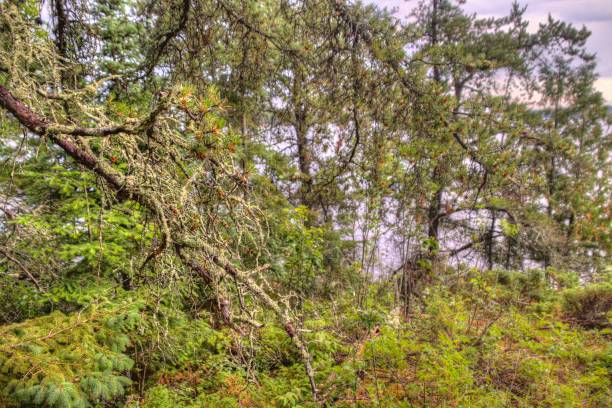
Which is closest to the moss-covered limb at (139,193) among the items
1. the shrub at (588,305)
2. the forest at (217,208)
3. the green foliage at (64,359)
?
the forest at (217,208)

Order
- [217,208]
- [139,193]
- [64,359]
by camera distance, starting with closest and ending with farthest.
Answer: [139,193] → [217,208] → [64,359]

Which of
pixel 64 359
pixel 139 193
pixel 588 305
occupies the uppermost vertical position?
pixel 588 305

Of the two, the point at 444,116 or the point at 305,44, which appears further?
the point at 305,44

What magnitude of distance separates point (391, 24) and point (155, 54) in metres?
2.18

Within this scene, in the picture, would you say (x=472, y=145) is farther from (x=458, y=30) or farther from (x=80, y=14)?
(x=458, y=30)

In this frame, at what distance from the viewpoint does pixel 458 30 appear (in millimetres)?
9719

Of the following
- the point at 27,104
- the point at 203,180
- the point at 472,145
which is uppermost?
the point at 472,145

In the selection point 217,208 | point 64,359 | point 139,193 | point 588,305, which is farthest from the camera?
point 588,305

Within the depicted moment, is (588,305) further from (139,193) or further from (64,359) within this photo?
(64,359)

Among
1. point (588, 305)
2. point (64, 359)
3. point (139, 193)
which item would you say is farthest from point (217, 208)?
point (588, 305)

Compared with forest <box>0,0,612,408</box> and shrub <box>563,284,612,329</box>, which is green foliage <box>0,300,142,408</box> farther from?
shrub <box>563,284,612,329</box>

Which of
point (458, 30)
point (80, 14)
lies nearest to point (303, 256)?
point (80, 14)

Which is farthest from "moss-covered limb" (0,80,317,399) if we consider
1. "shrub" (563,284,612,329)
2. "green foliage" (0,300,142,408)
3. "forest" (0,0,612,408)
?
"shrub" (563,284,612,329)

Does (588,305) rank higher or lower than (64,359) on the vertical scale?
higher
